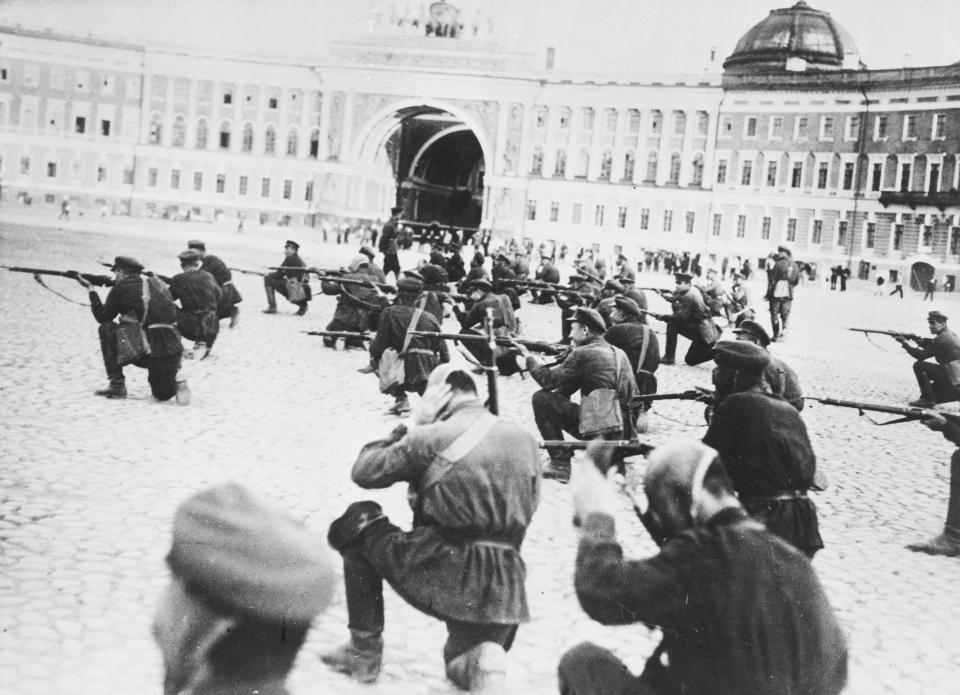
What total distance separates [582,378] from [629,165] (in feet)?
199

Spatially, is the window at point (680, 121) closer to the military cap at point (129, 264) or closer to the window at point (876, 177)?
the window at point (876, 177)

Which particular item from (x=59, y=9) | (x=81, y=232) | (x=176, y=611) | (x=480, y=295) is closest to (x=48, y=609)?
(x=176, y=611)

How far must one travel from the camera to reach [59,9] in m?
10.8

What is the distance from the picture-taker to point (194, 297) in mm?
12008

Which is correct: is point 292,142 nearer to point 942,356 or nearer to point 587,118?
point 587,118

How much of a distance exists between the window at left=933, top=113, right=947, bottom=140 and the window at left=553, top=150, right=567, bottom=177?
951 inches

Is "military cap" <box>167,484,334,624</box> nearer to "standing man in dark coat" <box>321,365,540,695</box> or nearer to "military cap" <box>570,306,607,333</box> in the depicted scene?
"standing man in dark coat" <box>321,365,540,695</box>

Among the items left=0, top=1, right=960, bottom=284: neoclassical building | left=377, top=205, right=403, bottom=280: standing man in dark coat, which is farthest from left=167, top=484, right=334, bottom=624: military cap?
left=0, top=1, right=960, bottom=284: neoclassical building

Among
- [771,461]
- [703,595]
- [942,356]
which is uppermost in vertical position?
[942,356]

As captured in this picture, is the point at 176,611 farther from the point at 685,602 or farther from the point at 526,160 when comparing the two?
the point at 526,160

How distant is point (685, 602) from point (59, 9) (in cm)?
1038

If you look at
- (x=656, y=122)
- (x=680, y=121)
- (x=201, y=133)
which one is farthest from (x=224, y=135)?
(x=680, y=121)

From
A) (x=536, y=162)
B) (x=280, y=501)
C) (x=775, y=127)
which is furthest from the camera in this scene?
(x=536, y=162)

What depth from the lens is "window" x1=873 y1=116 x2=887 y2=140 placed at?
5453 centimetres
